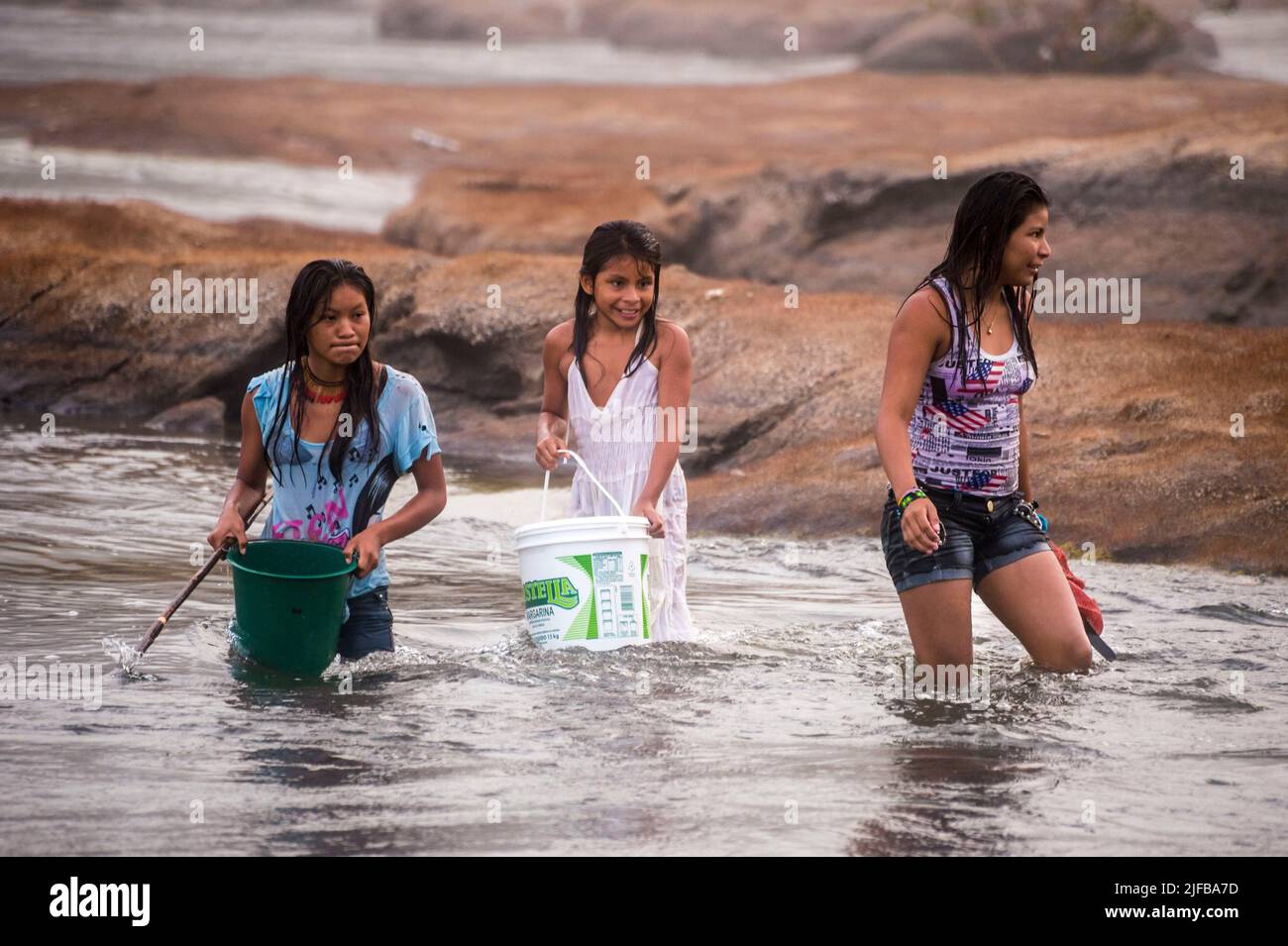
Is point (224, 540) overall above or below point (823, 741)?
above

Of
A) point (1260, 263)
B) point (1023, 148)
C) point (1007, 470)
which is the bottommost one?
point (1007, 470)

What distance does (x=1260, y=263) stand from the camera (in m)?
12.6

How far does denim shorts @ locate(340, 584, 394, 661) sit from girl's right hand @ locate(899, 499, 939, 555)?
4.82 feet

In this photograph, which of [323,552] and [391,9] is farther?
[391,9]

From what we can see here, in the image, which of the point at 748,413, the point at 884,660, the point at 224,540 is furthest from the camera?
the point at 748,413

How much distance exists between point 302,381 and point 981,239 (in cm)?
189

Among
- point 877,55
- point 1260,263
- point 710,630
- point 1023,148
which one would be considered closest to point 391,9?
point 877,55

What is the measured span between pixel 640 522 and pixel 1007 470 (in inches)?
41.3

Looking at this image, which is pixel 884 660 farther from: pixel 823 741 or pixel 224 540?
pixel 224 540

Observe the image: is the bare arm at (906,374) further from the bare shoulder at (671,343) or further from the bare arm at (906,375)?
the bare shoulder at (671,343)

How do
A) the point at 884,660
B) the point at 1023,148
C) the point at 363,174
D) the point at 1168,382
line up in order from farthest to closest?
the point at 363,174 < the point at 1023,148 < the point at 1168,382 < the point at 884,660

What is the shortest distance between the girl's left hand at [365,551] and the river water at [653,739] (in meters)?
0.45

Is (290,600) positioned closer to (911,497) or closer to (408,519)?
(408,519)

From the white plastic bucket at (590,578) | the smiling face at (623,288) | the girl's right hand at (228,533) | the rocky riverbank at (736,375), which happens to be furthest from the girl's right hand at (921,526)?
the rocky riverbank at (736,375)
